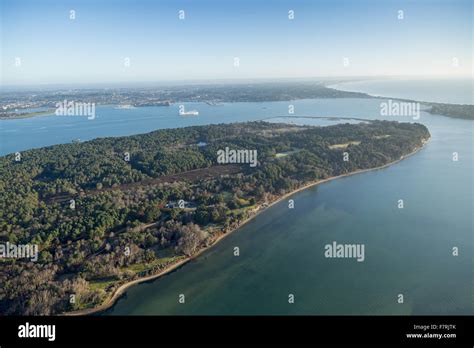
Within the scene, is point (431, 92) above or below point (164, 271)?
above

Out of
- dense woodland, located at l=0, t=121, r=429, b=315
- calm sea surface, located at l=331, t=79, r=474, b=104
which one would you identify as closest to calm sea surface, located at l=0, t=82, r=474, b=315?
dense woodland, located at l=0, t=121, r=429, b=315

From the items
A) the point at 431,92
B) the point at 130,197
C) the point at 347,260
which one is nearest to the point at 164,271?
the point at 130,197

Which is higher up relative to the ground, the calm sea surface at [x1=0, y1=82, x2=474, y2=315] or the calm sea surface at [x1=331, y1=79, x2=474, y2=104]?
the calm sea surface at [x1=331, y1=79, x2=474, y2=104]

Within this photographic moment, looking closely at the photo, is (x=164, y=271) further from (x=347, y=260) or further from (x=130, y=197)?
(x=347, y=260)

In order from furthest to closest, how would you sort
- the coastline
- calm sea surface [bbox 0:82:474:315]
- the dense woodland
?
→ the dense woodland → calm sea surface [bbox 0:82:474:315] → the coastline

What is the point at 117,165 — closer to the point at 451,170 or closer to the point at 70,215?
the point at 70,215

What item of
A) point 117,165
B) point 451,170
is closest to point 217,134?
point 117,165

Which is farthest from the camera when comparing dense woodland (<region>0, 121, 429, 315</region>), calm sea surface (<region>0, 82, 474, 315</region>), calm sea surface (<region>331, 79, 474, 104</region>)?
calm sea surface (<region>331, 79, 474, 104</region>)

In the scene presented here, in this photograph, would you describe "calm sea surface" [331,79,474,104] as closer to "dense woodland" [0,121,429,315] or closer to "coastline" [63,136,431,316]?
"dense woodland" [0,121,429,315]

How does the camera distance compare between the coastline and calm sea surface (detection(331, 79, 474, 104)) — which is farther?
calm sea surface (detection(331, 79, 474, 104))
